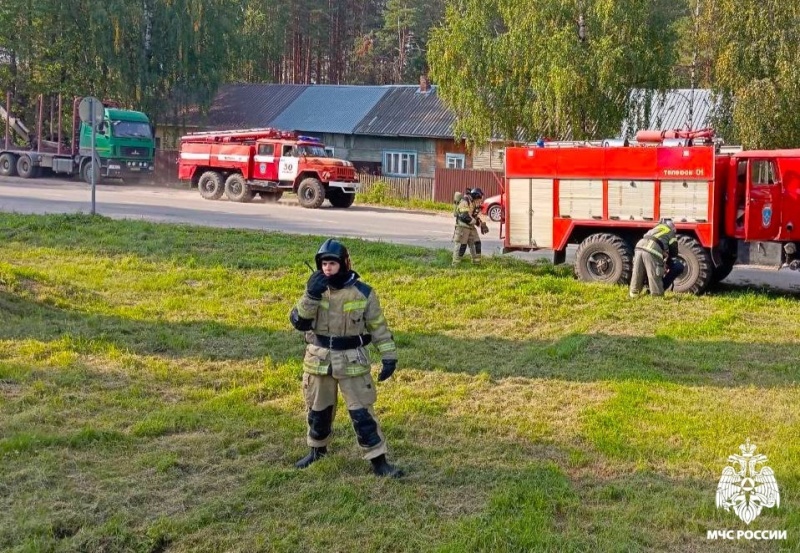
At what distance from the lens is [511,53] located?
88.7 feet

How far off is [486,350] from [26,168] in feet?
103

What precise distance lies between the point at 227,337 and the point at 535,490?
5.58m

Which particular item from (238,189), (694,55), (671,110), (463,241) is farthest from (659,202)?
(694,55)

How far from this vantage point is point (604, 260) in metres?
14.7

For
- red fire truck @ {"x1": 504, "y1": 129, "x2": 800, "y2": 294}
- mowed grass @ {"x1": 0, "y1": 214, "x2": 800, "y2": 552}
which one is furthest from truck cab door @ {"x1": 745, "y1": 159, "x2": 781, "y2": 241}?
mowed grass @ {"x1": 0, "y1": 214, "x2": 800, "y2": 552}

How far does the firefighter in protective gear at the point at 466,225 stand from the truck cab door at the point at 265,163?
45.0 ft

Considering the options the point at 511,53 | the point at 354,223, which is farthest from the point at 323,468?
the point at 511,53

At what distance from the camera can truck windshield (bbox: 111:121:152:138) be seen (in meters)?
34.7

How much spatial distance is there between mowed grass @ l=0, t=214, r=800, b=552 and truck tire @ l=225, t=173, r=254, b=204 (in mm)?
15065

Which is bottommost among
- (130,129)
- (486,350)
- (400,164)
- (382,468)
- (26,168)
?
(382,468)

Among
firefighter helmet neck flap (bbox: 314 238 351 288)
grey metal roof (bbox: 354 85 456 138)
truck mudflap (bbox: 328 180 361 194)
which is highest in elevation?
grey metal roof (bbox: 354 85 456 138)

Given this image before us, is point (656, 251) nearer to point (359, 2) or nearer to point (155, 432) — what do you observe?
point (155, 432)

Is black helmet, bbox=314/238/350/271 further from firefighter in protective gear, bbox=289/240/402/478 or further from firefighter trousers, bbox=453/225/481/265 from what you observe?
firefighter trousers, bbox=453/225/481/265

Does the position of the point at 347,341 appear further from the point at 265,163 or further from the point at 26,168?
the point at 26,168
